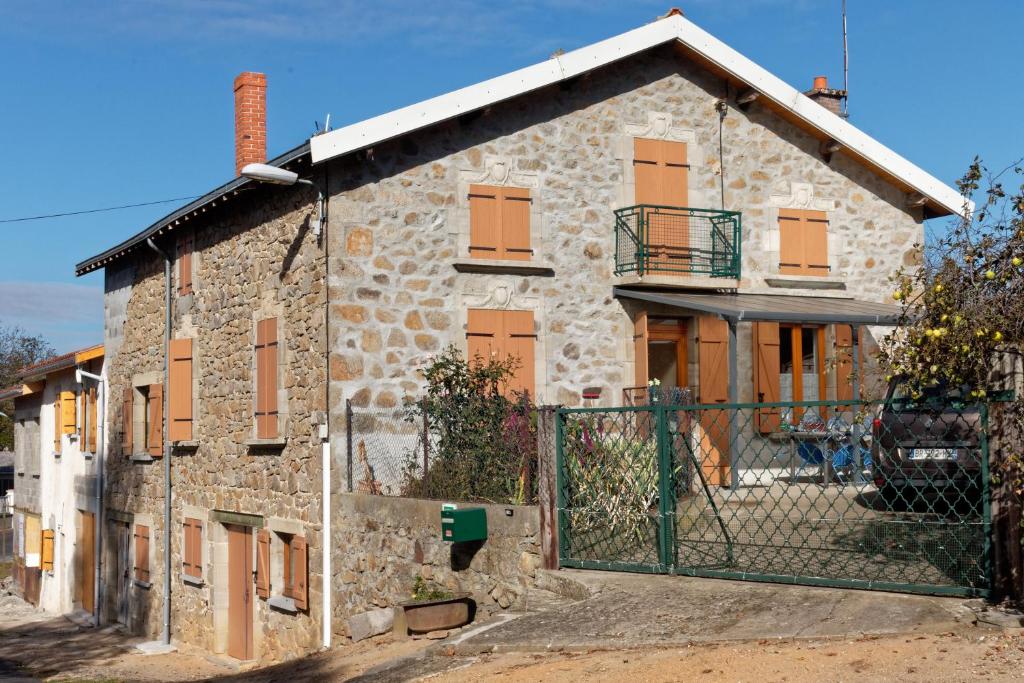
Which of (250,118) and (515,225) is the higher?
(250,118)

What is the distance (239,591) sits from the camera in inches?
596

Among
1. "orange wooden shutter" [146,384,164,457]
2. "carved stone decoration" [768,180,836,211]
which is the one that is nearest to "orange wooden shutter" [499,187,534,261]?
"carved stone decoration" [768,180,836,211]

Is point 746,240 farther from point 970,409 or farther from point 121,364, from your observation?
point 121,364

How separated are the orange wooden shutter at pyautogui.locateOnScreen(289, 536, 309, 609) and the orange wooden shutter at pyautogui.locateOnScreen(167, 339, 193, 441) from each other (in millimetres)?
3654

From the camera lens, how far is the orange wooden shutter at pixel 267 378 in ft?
45.8

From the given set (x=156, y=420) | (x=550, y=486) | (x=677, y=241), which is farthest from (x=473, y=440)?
(x=156, y=420)

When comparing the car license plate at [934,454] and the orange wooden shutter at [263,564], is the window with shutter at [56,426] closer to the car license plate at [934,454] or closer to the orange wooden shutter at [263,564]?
the orange wooden shutter at [263,564]

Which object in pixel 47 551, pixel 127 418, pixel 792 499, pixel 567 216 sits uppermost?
pixel 567 216

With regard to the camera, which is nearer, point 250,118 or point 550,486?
point 550,486

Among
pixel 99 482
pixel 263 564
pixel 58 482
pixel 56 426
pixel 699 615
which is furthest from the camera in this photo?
pixel 56 426

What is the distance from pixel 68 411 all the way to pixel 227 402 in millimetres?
7786

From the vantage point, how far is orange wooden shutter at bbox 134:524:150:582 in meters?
17.7

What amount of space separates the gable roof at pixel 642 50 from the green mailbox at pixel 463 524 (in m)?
4.24

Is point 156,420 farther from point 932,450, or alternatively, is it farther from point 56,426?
point 932,450
